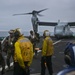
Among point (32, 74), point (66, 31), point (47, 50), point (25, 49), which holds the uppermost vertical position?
point (25, 49)

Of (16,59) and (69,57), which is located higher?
(69,57)

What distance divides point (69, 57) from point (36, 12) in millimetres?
61851

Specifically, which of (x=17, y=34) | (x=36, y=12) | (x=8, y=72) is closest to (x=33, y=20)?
(x=36, y=12)

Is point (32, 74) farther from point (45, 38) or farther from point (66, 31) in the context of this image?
point (66, 31)

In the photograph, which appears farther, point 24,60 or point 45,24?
point 45,24

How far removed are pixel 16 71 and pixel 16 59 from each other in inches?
A: 12.6

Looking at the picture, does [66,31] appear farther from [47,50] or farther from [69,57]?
[69,57]

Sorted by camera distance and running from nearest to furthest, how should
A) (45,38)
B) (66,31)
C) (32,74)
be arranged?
1. (45,38)
2. (32,74)
3. (66,31)

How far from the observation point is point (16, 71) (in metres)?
8.07

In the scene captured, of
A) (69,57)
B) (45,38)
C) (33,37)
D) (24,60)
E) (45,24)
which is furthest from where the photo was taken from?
(45,24)

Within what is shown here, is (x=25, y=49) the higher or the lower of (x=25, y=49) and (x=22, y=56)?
the higher

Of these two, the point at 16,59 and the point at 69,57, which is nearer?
the point at 69,57

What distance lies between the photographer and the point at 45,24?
78.9 m

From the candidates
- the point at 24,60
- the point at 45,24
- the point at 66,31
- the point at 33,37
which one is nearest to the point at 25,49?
the point at 24,60
